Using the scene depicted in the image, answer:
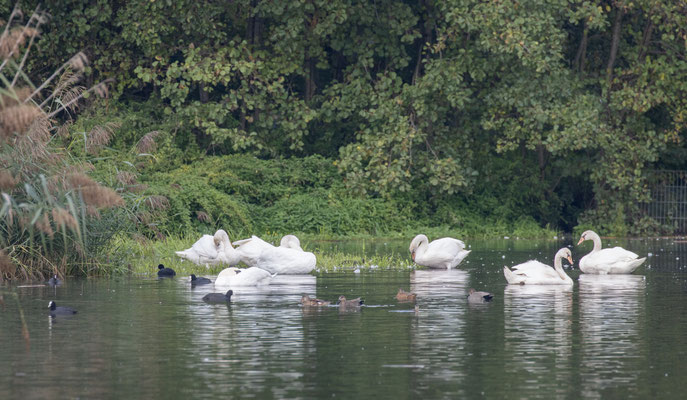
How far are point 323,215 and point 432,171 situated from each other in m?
3.36

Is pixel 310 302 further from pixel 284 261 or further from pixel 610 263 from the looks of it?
pixel 610 263

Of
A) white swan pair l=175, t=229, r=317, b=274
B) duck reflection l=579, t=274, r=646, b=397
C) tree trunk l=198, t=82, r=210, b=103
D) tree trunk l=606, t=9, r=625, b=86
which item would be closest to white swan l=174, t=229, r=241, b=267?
white swan pair l=175, t=229, r=317, b=274

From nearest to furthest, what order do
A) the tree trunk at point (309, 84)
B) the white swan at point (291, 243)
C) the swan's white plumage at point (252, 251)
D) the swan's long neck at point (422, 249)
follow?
the swan's white plumage at point (252, 251), the white swan at point (291, 243), the swan's long neck at point (422, 249), the tree trunk at point (309, 84)

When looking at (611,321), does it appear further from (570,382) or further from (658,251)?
(658,251)

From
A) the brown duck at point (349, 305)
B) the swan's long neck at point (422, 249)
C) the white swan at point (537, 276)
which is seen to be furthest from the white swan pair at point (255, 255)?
the brown duck at point (349, 305)

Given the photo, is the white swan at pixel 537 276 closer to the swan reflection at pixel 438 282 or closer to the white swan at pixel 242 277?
the swan reflection at pixel 438 282

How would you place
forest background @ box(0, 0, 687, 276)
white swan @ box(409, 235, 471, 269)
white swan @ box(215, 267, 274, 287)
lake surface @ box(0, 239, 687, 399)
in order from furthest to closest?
forest background @ box(0, 0, 687, 276) < white swan @ box(409, 235, 471, 269) < white swan @ box(215, 267, 274, 287) < lake surface @ box(0, 239, 687, 399)

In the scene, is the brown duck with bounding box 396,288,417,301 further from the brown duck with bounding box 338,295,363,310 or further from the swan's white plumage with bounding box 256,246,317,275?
the swan's white plumage with bounding box 256,246,317,275

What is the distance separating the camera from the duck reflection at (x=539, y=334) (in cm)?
1075

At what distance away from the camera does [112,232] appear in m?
20.6

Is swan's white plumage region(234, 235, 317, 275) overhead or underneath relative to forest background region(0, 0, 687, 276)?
underneath

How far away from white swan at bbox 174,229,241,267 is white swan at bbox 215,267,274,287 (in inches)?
116

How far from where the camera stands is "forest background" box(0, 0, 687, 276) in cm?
3466

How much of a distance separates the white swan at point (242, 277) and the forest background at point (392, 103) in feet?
45.6
